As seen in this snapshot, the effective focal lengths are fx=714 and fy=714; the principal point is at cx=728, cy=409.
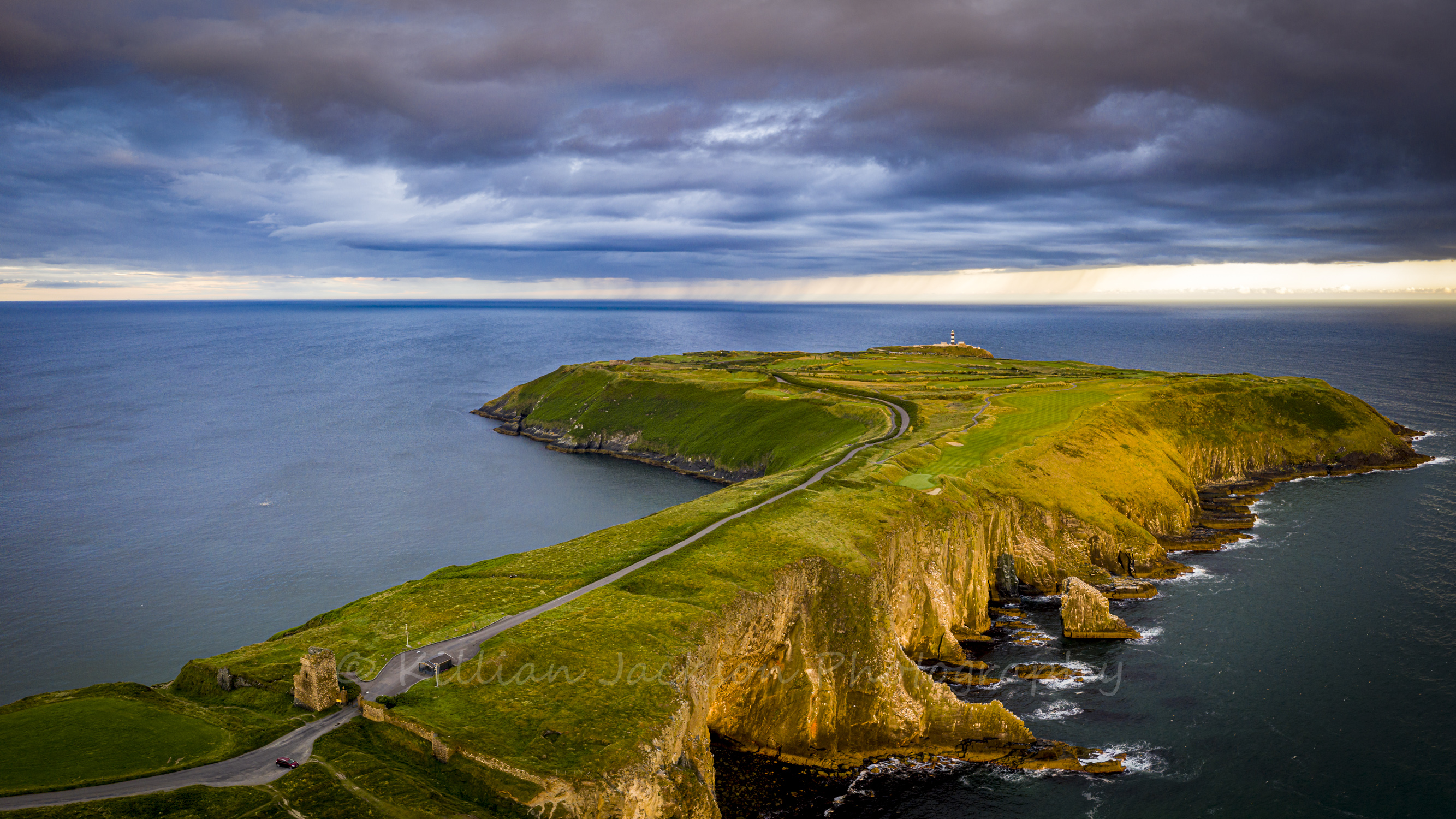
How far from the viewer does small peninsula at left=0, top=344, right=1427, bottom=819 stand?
36.2m

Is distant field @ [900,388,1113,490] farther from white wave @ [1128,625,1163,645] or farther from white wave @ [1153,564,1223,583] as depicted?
white wave @ [1128,625,1163,645]

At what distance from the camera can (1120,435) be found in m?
101

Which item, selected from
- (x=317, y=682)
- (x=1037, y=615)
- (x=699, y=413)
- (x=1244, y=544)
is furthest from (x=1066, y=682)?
(x=699, y=413)

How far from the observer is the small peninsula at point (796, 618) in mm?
36156

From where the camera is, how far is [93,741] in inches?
1325

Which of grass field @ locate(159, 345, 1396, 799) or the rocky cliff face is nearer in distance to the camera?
grass field @ locate(159, 345, 1396, 799)

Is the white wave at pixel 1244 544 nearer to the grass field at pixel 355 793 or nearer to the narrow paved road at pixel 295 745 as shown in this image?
the narrow paved road at pixel 295 745

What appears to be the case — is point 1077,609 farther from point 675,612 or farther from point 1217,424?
point 1217,424

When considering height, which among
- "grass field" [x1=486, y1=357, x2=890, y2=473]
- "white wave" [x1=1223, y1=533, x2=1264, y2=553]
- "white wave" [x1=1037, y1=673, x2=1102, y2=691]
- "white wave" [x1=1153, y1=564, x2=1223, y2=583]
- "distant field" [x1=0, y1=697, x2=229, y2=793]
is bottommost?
"white wave" [x1=1037, y1=673, x2=1102, y2=691]

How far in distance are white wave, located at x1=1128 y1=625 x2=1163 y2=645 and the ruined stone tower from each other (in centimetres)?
6058

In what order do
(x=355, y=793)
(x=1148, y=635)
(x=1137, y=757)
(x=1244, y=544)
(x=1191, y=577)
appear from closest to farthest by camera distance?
(x=355, y=793), (x=1137, y=757), (x=1148, y=635), (x=1191, y=577), (x=1244, y=544)

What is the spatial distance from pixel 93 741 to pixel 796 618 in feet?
134

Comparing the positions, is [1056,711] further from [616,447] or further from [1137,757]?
[616,447]

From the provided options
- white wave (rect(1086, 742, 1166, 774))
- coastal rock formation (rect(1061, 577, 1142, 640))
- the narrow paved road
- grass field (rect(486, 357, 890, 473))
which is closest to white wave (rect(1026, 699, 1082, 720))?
white wave (rect(1086, 742, 1166, 774))
